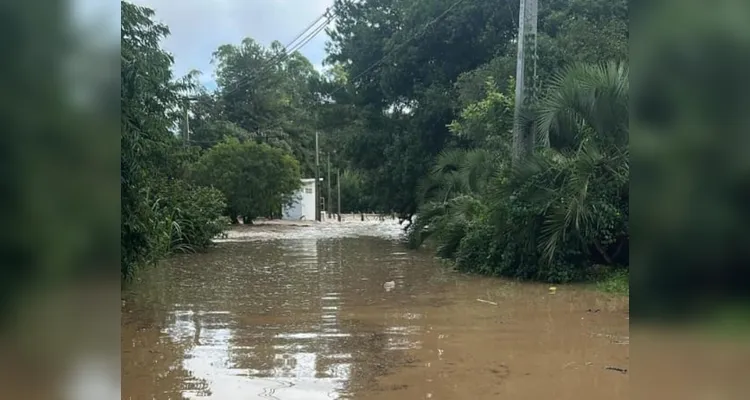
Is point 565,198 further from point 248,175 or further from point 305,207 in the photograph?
point 305,207

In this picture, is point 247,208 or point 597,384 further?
point 247,208

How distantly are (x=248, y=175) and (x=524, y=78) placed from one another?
20.7 metres

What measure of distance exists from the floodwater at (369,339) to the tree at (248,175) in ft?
63.4

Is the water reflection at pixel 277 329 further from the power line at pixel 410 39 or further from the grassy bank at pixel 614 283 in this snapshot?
the power line at pixel 410 39

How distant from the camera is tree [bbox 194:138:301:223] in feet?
103

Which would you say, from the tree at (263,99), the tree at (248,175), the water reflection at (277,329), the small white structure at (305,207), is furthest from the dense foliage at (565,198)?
the tree at (263,99)

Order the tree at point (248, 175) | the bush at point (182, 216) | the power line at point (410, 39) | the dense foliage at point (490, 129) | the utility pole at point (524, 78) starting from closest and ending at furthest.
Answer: the dense foliage at point (490, 129)
the utility pole at point (524, 78)
the bush at point (182, 216)
the power line at point (410, 39)
the tree at point (248, 175)

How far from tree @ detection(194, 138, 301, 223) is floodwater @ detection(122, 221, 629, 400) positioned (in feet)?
63.4

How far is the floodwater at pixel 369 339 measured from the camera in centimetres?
530

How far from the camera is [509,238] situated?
11.5 m

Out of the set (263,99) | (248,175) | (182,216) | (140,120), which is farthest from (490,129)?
(263,99)
